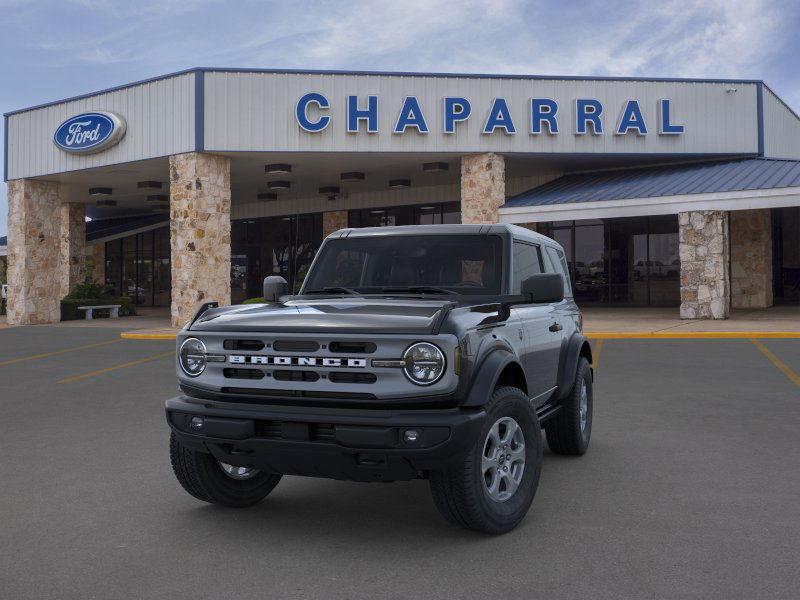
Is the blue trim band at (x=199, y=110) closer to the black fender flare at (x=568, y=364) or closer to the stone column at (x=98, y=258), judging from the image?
the black fender flare at (x=568, y=364)

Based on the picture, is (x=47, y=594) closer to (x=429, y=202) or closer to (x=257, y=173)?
(x=257, y=173)

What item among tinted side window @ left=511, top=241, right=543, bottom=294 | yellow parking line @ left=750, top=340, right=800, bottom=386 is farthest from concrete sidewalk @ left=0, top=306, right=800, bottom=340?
tinted side window @ left=511, top=241, right=543, bottom=294

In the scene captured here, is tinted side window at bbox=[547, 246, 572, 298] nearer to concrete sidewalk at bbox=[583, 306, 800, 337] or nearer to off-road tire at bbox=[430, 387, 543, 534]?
off-road tire at bbox=[430, 387, 543, 534]

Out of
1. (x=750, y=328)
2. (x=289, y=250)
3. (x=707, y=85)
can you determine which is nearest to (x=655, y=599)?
(x=750, y=328)

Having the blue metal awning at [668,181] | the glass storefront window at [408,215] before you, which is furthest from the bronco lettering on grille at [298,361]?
the glass storefront window at [408,215]

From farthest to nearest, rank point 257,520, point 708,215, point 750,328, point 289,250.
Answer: point 289,250 < point 708,215 < point 750,328 < point 257,520

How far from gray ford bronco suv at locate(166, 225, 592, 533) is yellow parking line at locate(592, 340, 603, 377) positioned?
7.02 m

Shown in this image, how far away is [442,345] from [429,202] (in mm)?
27114

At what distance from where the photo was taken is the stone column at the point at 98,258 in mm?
38125

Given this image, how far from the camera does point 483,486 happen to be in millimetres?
4227

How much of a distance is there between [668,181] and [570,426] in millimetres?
18802

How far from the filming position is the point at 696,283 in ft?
71.3

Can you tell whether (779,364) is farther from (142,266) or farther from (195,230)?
(142,266)

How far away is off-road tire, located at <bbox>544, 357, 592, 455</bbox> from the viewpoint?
621 cm
